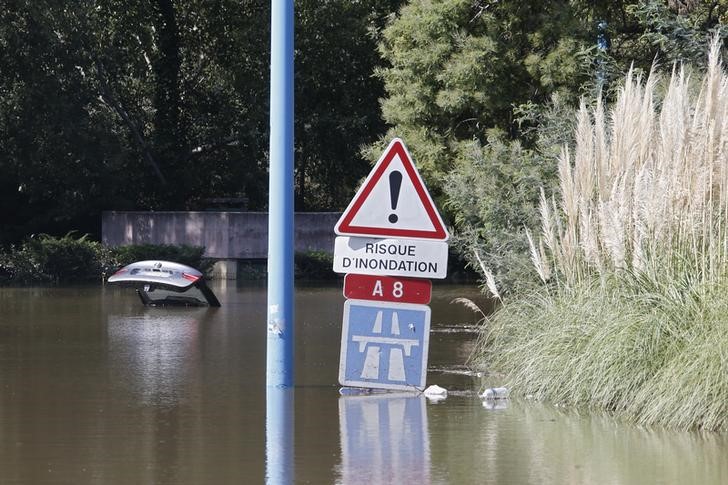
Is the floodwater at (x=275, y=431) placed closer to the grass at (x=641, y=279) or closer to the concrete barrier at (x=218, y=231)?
the grass at (x=641, y=279)

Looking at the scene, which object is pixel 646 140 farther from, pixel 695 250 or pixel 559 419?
pixel 559 419

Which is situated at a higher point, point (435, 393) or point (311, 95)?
point (311, 95)

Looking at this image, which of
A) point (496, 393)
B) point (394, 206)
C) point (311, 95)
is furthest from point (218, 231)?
point (394, 206)

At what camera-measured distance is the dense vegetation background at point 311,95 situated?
742 inches

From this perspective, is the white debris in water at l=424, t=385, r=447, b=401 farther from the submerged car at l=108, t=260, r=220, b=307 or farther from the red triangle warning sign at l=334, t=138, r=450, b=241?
the submerged car at l=108, t=260, r=220, b=307

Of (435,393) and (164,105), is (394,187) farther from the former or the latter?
(164,105)

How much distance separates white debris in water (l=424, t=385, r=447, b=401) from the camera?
10.8 meters

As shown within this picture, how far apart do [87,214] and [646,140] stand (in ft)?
96.4

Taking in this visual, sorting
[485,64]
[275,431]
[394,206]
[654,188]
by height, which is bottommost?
[275,431]

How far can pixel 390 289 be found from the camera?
10.1m

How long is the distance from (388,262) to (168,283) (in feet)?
39.2

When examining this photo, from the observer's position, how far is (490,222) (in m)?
17.3

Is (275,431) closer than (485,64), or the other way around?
(275,431)

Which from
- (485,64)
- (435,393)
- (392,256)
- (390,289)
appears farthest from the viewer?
(485,64)
